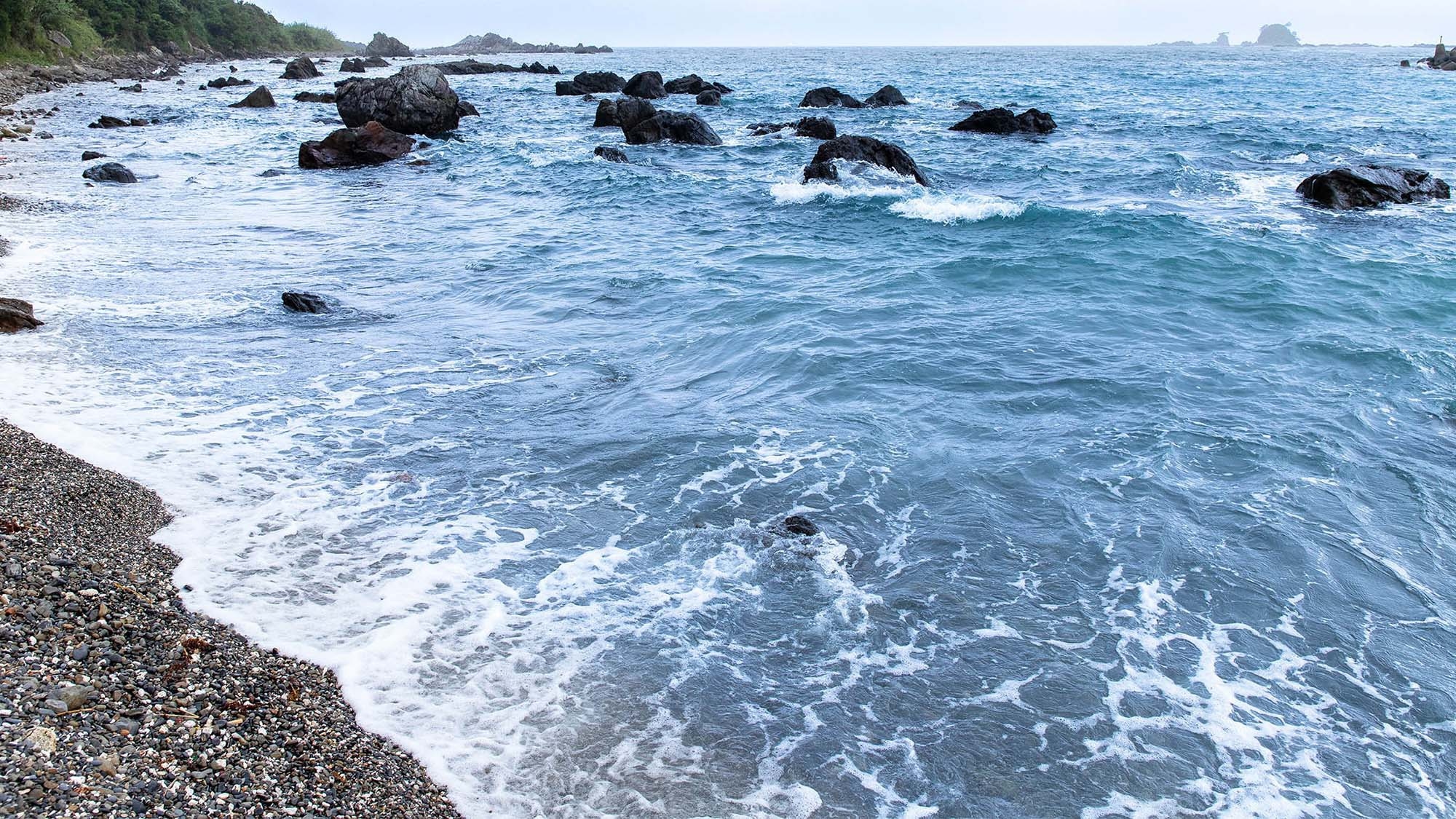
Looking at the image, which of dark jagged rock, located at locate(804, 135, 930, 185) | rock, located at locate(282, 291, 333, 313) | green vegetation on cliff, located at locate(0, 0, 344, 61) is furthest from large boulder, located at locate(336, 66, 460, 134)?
green vegetation on cliff, located at locate(0, 0, 344, 61)

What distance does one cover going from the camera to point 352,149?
28078 mm

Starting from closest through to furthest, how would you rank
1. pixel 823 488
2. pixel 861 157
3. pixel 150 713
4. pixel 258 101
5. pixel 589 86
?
1. pixel 150 713
2. pixel 823 488
3. pixel 861 157
4. pixel 258 101
5. pixel 589 86

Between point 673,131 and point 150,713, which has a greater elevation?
point 673,131

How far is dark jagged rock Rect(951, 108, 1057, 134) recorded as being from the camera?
33.7 metres

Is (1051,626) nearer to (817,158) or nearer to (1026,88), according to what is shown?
(817,158)

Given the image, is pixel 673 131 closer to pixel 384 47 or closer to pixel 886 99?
pixel 886 99

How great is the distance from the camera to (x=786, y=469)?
818 centimetres

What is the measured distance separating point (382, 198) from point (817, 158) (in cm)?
1140

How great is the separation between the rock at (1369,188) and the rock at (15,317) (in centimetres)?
2364

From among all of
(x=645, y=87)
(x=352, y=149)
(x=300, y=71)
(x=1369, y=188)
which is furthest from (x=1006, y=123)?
(x=300, y=71)

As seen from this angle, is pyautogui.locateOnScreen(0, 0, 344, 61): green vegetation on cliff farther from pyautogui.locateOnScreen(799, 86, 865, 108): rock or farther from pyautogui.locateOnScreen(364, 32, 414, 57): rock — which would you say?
pyautogui.locateOnScreen(799, 86, 865, 108): rock

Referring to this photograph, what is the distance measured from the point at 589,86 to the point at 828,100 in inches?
767

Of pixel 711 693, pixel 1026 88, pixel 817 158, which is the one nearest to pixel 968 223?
pixel 817 158

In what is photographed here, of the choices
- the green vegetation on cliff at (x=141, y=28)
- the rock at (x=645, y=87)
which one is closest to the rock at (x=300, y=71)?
the green vegetation on cliff at (x=141, y=28)
